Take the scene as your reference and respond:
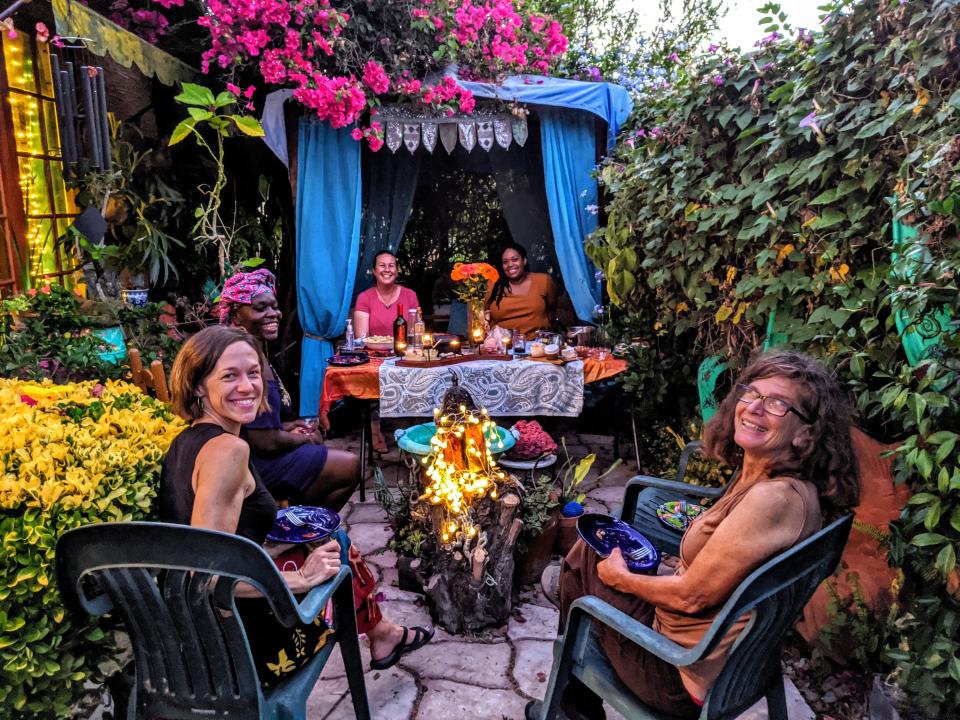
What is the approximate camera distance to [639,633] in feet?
5.56

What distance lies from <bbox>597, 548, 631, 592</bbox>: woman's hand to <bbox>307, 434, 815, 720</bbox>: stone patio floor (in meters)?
0.87

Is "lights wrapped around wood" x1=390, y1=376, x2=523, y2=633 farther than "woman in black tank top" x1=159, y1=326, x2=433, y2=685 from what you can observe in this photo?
Yes

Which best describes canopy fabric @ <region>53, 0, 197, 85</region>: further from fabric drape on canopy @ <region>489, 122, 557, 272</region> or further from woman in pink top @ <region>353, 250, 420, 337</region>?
fabric drape on canopy @ <region>489, 122, 557, 272</region>

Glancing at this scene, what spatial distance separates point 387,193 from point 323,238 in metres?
1.04

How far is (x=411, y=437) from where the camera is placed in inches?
147

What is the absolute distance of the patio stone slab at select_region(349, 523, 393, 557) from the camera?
3.86 metres

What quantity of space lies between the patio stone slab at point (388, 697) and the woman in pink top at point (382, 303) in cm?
367

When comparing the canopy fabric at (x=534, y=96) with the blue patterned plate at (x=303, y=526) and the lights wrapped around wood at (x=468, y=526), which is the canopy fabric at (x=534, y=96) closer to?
the lights wrapped around wood at (x=468, y=526)

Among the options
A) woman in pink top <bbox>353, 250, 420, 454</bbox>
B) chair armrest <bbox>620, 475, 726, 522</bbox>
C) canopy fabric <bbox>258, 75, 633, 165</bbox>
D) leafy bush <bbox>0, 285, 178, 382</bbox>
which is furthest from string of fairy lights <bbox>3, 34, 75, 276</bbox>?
chair armrest <bbox>620, 475, 726, 522</bbox>

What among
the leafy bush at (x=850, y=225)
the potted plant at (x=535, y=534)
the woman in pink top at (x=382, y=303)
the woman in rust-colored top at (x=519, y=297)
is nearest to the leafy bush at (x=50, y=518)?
the potted plant at (x=535, y=534)

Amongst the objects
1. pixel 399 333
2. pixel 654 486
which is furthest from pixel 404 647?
pixel 399 333

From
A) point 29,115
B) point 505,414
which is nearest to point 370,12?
point 29,115

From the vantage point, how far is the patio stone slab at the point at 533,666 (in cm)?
263

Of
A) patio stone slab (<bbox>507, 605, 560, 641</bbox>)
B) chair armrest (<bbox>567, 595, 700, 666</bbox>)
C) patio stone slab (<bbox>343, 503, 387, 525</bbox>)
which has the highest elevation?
chair armrest (<bbox>567, 595, 700, 666</bbox>)
